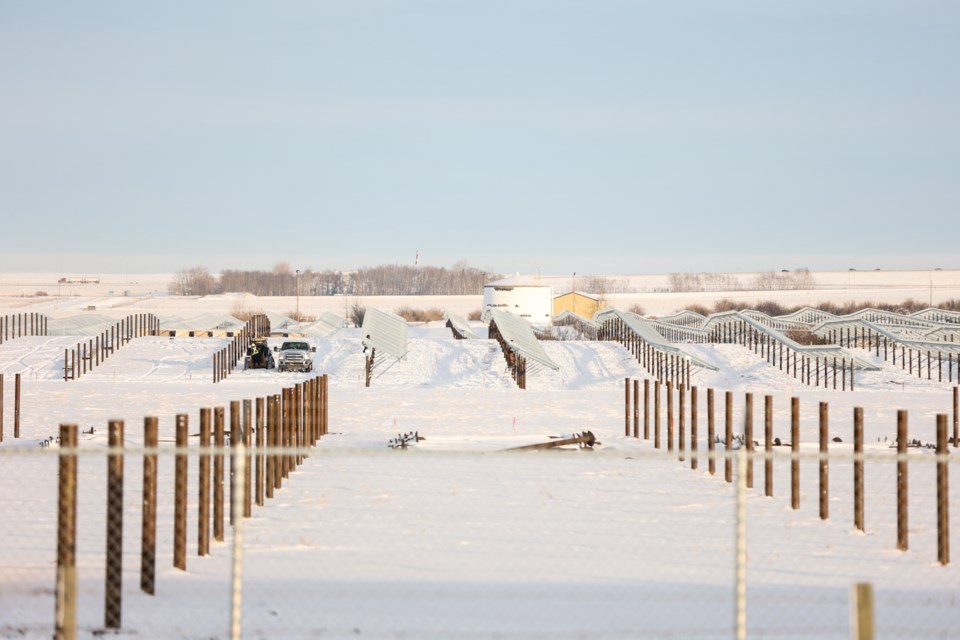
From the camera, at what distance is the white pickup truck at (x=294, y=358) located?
40250 millimetres

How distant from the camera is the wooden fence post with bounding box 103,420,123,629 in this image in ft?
25.6

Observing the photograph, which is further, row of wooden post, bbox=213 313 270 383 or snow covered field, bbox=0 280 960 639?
row of wooden post, bbox=213 313 270 383

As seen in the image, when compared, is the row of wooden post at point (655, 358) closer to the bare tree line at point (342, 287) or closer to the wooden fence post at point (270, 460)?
the wooden fence post at point (270, 460)

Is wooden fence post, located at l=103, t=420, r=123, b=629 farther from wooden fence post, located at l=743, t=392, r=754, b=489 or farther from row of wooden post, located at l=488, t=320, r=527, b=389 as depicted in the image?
row of wooden post, located at l=488, t=320, r=527, b=389

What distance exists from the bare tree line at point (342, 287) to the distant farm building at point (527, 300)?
101902 mm

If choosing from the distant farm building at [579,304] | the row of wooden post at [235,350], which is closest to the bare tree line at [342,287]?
the distant farm building at [579,304]

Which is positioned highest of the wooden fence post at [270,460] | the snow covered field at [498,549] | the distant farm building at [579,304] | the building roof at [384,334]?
the distant farm building at [579,304]

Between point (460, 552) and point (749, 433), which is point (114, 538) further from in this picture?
point (749, 433)

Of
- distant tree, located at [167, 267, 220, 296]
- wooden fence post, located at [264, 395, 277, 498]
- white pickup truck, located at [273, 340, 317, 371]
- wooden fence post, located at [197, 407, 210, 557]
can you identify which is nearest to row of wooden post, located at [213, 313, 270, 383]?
white pickup truck, located at [273, 340, 317, 371]

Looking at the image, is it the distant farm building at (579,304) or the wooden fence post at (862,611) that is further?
the distant farm building at (579,304)

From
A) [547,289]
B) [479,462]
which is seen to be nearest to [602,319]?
[547,289]

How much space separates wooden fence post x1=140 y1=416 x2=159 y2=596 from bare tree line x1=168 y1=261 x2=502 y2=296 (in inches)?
6493

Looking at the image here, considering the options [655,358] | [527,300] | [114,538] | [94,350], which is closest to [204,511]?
[114,538]

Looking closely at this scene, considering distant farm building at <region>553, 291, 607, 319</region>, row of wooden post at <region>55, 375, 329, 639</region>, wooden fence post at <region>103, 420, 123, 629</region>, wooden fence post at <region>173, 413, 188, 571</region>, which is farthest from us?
distant farm building at <region>553, 291, 607, 319</region>
